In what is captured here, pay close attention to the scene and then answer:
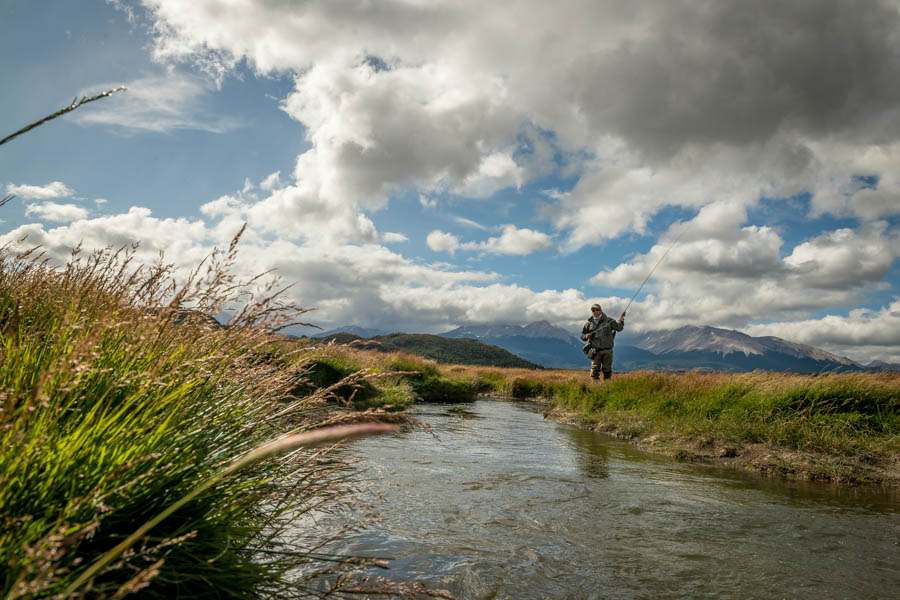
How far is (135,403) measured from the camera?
8.29 ft

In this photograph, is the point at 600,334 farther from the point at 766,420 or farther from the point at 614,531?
the point at 614,531

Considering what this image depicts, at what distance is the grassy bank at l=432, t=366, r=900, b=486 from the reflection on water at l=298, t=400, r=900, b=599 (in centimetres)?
113

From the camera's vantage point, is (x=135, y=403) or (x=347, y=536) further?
(x=347, y=536)

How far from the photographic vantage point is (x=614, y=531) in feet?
16.4

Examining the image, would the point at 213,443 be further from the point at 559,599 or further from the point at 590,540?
the point at 590,540

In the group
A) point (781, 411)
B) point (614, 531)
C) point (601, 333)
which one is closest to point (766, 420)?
point (781, 411)

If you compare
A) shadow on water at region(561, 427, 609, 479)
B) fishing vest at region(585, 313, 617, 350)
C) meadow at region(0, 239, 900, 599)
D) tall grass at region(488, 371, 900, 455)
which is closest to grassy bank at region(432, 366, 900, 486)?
tall grass at region(488, 371, 900, 455)

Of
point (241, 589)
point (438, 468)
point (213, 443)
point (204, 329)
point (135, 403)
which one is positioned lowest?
point (438, 468)

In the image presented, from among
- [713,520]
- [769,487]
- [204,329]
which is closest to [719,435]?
[769,487]

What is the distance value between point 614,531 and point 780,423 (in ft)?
23.2

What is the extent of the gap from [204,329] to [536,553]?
3403 mm

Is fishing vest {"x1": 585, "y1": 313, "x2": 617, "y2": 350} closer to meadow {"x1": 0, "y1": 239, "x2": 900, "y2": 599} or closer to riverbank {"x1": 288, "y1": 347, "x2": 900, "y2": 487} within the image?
riverbank {"x1": 288, "y1": 347, "x2": 900, "y2": 487}

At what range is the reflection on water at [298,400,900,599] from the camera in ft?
12.6

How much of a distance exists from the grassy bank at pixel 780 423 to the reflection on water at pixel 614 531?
1.13 m
